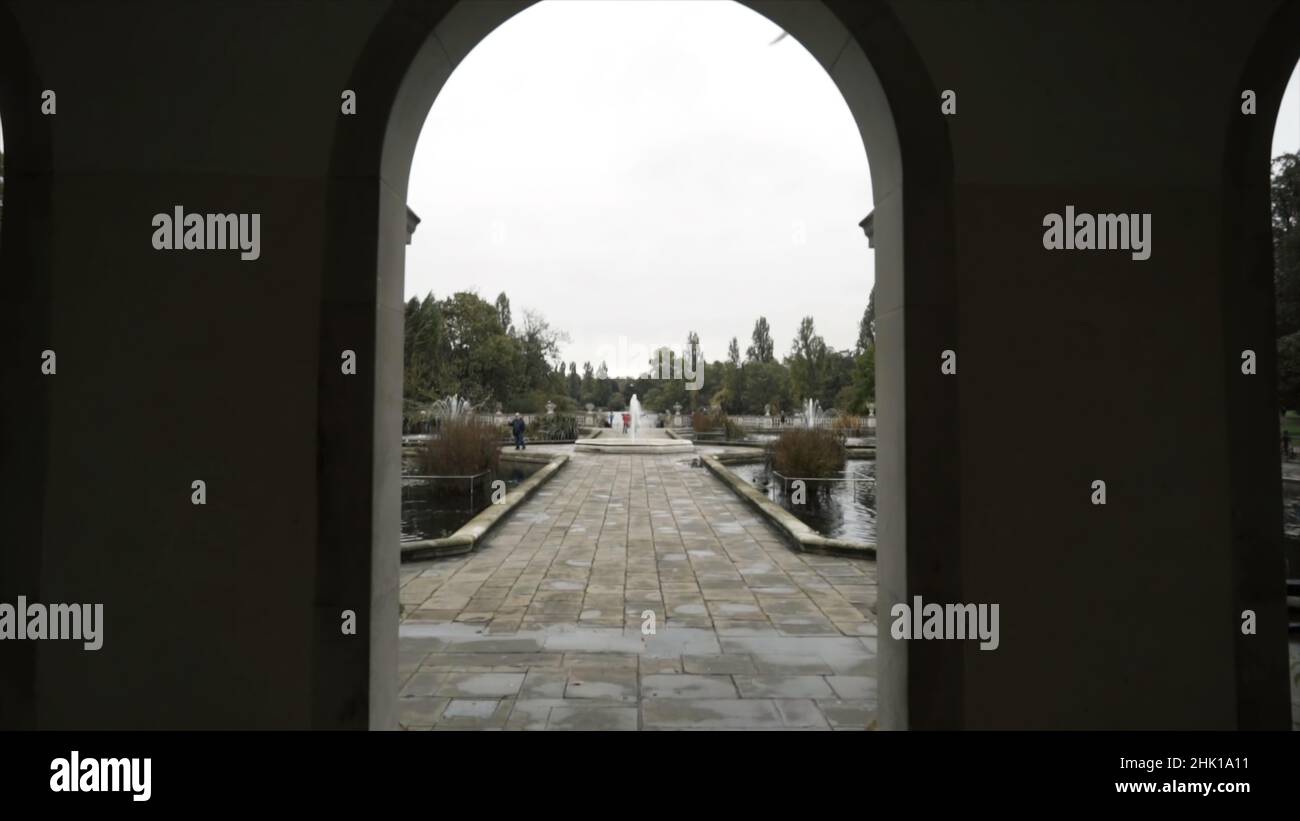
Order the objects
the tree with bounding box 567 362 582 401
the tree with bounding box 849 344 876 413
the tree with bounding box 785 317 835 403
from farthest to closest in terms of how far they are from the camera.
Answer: the tree with bounding box 567 362 582 401 < the tree with bounding box 785 317 835 403 < the tree with bounding box 849 344 876 413

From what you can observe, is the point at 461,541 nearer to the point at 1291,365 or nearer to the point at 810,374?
the point at 1291,365

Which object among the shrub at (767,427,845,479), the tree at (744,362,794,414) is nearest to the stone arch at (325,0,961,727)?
the shrub at (767,427,845,479)

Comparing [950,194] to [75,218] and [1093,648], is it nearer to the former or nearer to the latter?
[1093,648]

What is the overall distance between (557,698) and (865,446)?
2023 centimetres

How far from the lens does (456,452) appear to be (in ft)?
44.1

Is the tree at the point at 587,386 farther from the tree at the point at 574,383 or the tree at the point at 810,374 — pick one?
the tree at the point at 810,374

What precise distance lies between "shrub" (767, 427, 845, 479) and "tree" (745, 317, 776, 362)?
6208 centimetres

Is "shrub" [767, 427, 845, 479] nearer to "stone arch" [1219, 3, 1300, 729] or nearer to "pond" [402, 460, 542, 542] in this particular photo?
"pond" [402, 460, 542, 542]

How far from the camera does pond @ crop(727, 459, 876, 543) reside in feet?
32.3

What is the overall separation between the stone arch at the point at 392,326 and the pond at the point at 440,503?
636 centimetres

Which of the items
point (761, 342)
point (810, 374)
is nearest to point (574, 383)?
point (761, 342)
